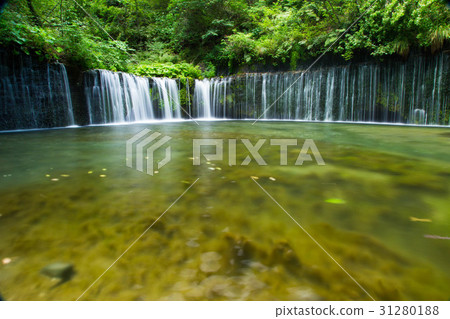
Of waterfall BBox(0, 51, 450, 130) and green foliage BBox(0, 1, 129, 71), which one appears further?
waterfall BBox(0, 51, 450, 130)

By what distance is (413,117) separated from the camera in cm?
913

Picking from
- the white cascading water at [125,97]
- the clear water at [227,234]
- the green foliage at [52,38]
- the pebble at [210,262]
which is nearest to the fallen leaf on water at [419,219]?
the clear water at [227,234]

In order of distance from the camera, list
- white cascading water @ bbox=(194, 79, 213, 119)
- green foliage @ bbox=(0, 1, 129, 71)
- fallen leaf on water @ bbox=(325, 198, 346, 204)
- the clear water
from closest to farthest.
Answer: the clear water → fallen leaf on water @ bbox=(325, 198, 346, 204) → green foliage @ bbox=(0, 1, 129, 71) → white cascading water @ bbox=(194, 79, 213, 119)

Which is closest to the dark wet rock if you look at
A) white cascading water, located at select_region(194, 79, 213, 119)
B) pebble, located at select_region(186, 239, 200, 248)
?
pebble, located at select_region(186, 239, 200, 248)

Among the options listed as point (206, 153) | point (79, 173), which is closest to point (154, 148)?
point (206, 153)

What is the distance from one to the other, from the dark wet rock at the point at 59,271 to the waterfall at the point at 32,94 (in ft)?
26.6

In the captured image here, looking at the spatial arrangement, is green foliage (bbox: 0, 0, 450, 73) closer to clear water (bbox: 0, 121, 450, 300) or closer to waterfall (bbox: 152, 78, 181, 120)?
waterfall (bbox: 152, 78, 181, 120)

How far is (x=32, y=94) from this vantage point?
752cm

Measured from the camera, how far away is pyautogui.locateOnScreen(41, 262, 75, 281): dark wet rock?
3.40ft

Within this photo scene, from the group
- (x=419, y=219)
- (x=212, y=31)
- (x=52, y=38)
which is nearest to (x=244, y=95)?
(x=212, y=31)

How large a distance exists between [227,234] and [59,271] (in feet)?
2.63

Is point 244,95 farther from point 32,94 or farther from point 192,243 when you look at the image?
point 192,243

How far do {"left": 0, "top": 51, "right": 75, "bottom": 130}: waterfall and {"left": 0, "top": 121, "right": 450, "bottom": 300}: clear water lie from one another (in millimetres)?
5891

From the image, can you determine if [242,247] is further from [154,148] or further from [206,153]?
[154,148]
